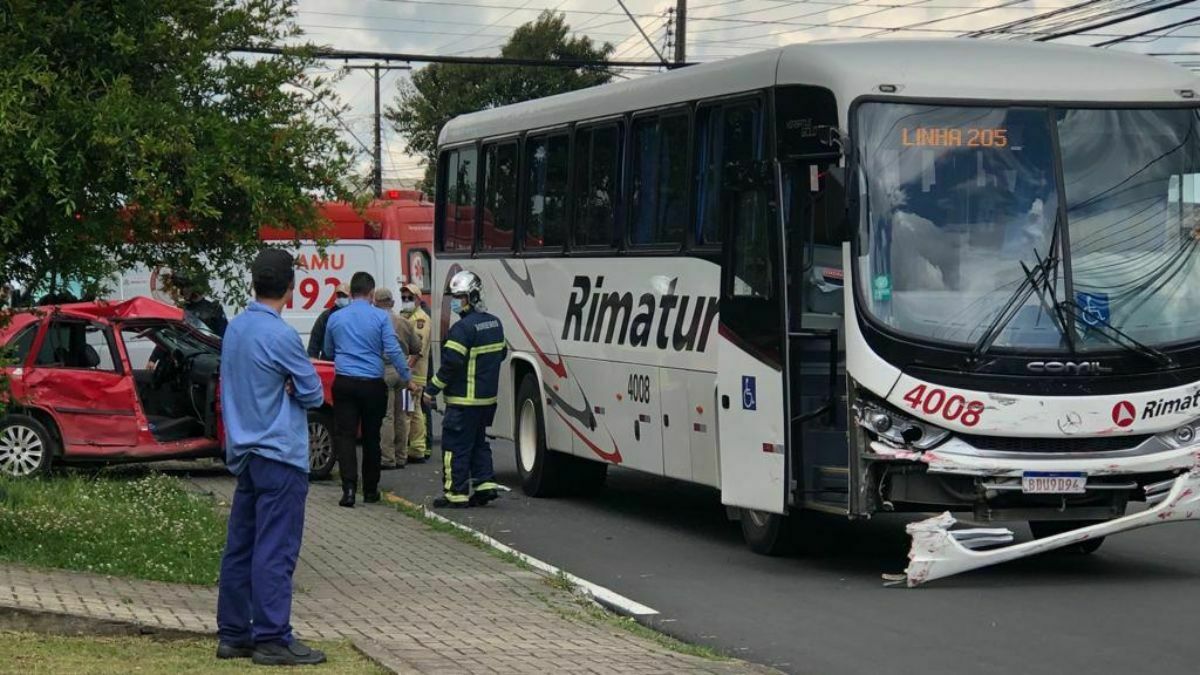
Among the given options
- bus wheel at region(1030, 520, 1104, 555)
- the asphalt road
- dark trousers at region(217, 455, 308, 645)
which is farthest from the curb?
bus wheel at region(1030, 520, 1104, 555)

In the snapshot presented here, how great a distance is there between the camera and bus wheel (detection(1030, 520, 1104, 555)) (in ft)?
42.1

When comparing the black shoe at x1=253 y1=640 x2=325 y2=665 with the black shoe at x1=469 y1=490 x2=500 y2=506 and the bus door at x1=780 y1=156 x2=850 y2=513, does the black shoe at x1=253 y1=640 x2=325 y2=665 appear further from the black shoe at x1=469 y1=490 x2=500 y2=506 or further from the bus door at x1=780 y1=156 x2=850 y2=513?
the black shoe at x1=469 y1=490 x2=500 y2=506

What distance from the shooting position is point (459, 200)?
1952cm

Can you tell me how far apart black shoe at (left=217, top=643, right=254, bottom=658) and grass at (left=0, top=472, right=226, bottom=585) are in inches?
91.1

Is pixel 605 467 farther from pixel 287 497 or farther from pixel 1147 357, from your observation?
pixel 287 497

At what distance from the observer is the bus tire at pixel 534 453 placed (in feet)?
56.7

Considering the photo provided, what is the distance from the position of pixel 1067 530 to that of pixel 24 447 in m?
9.21

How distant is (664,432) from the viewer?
1461 centimetres

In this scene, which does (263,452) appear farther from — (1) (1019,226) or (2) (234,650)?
(1) (1019,226)

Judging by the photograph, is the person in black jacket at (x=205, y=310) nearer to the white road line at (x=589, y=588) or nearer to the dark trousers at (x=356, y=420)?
the dark trousers at (x=356, y=420)

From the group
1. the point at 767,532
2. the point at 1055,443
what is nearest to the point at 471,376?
the point at 767,532

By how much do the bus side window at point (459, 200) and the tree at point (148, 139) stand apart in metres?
6.45

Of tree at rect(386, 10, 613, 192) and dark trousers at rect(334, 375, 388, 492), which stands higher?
tree at rect(386, 10, 613, 192)

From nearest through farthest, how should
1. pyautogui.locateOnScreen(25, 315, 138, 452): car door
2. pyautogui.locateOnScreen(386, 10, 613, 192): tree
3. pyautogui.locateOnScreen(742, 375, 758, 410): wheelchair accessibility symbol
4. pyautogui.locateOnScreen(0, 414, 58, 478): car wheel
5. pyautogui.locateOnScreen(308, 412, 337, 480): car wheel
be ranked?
pyautogui.locateOnScreen(742, 375, 758, 410): wheelchair accessibility symbol < pyautogui.locateOnScreen(0, 414, 58, 478): car wheel < pyautogui.locateOnScreen(25, 315, 138, 452): car door < pyautogui.locateOnScreen(308, 412, 337, 480): car wheel < pyautogui.locateOnScreen(386, 10, 613, 192): tree
